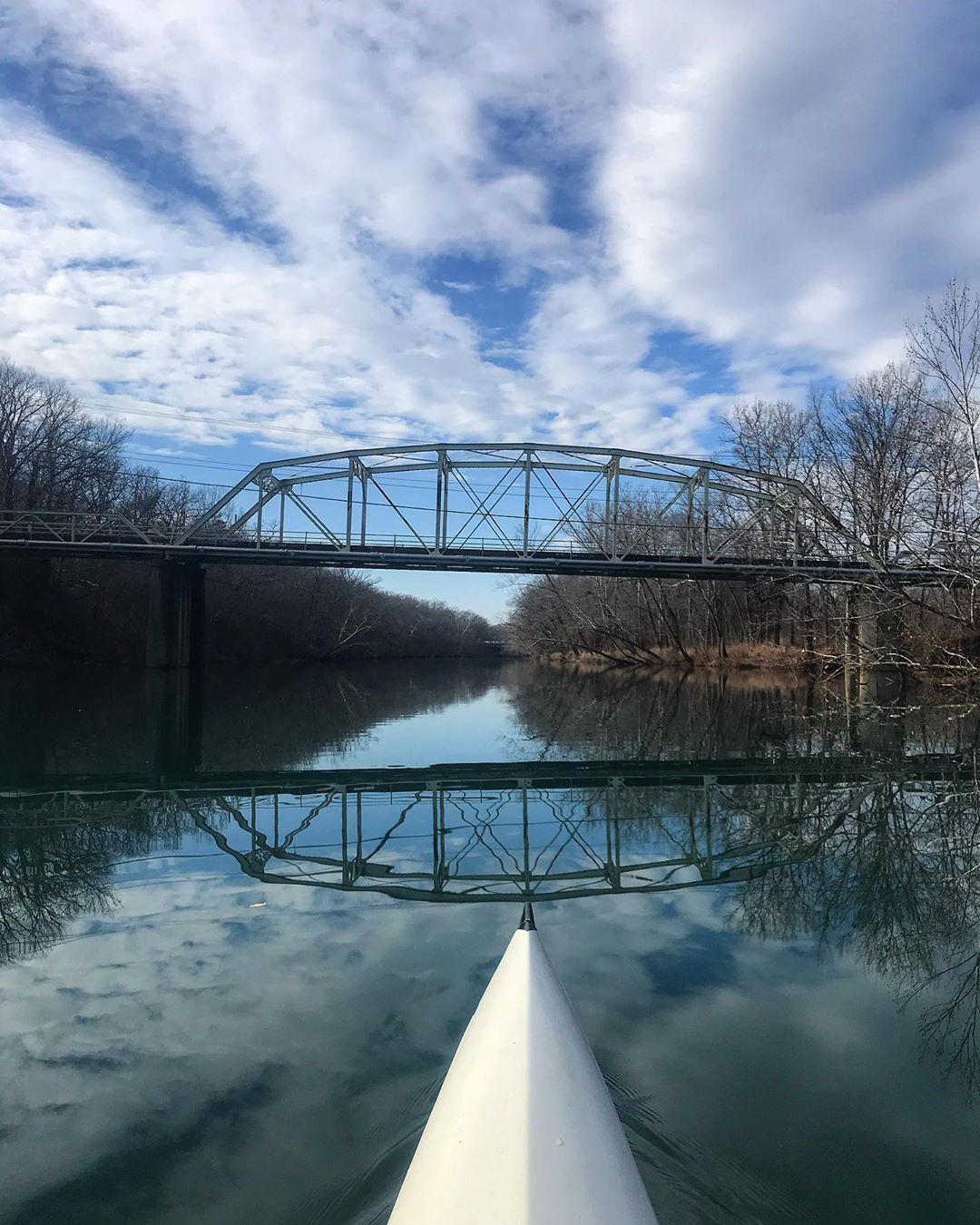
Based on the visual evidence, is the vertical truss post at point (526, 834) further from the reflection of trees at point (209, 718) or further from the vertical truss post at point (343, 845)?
the reflection of trees at point (209, 718)

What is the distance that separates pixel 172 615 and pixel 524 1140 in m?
42.1

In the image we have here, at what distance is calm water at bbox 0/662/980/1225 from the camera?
134 inches

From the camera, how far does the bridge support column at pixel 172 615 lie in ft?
134

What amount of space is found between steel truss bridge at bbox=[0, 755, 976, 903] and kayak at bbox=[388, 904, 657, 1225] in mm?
4194

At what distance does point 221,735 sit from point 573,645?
49.5 meters

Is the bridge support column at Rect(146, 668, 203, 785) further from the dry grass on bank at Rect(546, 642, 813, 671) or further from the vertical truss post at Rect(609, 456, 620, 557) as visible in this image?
the dry grass on bank at Rect(546, 642, 813, 671)

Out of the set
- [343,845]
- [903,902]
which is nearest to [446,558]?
[343,845]

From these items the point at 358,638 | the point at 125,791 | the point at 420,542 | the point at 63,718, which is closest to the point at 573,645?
the point at 358,638

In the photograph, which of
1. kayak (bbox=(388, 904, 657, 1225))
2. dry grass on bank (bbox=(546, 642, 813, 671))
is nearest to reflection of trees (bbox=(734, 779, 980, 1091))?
kayak (bbox=(388, 904, 657, 1225))

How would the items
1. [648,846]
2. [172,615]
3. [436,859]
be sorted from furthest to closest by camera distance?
1. [172,615]
2. [648,846]
3. [436,859]

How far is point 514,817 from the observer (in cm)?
1072

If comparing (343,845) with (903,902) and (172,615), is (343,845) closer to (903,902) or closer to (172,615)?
(903,902)

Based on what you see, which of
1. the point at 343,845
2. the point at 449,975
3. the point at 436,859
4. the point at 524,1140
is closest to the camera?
the point at 524,1140

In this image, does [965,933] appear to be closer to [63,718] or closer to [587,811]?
[587,811]
